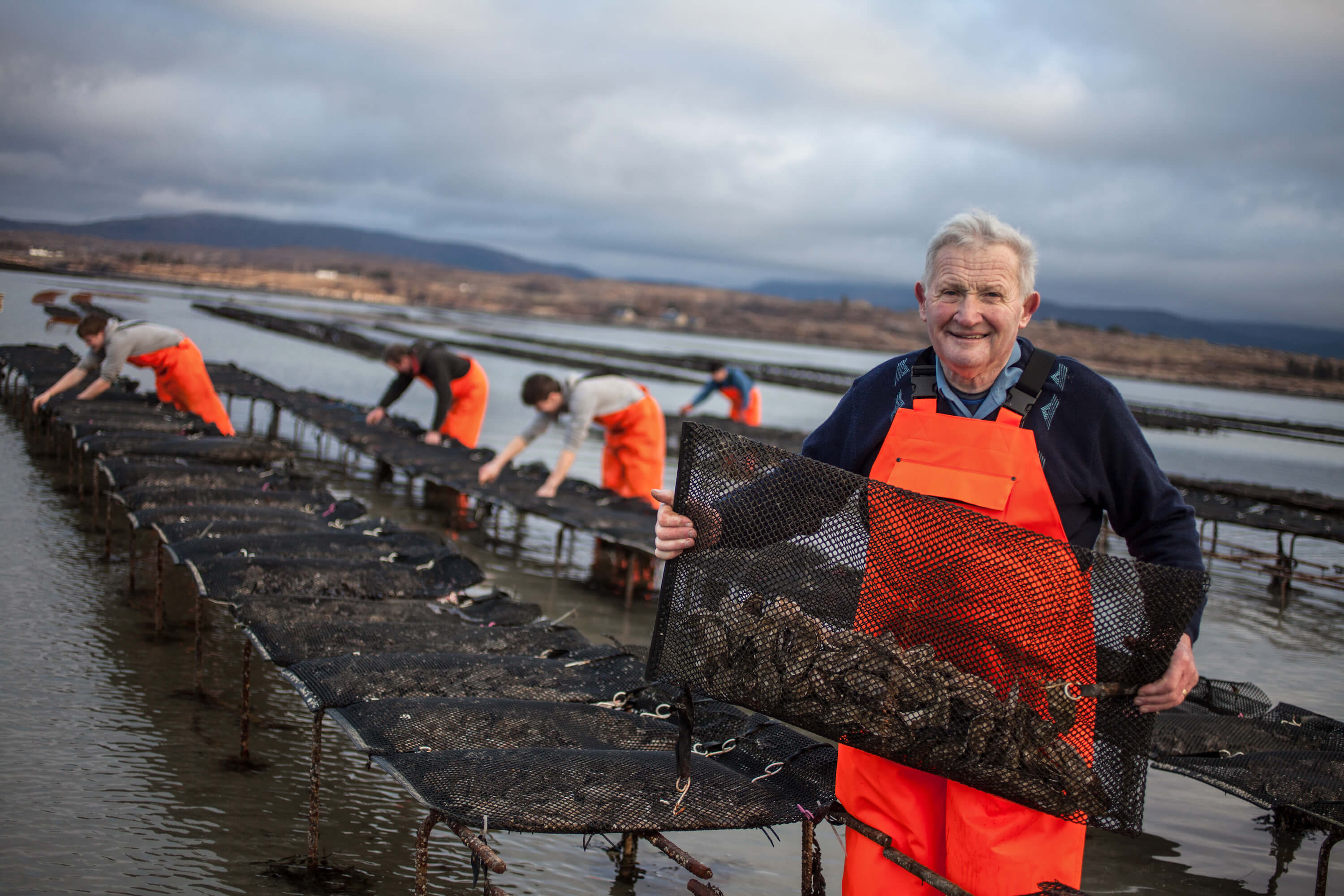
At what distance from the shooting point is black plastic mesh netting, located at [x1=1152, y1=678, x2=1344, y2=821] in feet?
12.3

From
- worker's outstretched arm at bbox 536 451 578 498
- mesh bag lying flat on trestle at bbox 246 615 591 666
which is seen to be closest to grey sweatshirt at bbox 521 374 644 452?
worker's outstretched arm at bbox 536 451 578 498

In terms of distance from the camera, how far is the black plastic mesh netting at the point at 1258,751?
148 inches

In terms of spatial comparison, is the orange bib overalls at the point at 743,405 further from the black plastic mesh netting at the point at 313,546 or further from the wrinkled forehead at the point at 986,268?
the wrinkled forehead at the point at 986,268

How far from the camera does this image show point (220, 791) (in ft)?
12.2

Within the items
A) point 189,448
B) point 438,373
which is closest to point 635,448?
point 438,373

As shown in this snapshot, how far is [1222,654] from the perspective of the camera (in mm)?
7211

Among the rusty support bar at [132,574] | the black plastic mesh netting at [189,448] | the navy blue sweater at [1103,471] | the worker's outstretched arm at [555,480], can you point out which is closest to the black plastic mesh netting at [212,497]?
the rusty support bar at [132,574]

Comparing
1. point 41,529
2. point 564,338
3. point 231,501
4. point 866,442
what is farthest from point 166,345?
point 564,338

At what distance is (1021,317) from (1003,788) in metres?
0.92

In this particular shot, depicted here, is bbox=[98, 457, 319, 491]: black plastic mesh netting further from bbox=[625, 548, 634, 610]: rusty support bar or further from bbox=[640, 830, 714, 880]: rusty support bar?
bbox=[640, 830, 714, 880]: rusty support bar

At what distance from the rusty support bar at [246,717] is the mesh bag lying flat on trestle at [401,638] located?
0.16 feet

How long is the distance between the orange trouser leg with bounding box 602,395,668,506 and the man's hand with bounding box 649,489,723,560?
19.2 feet

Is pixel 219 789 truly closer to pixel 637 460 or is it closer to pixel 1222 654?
pixel 637 460

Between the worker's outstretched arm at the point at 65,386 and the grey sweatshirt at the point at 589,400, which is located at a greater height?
the grey sweatshirt at the point at 589,400
